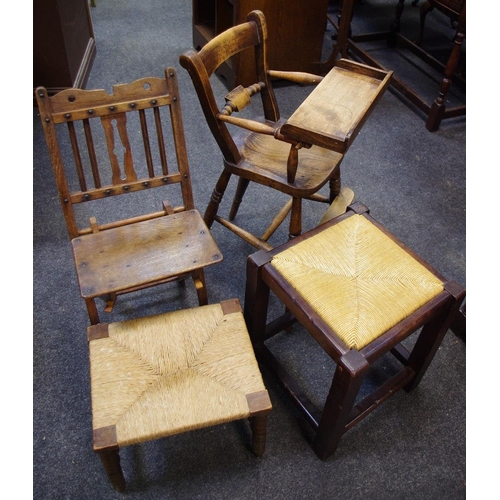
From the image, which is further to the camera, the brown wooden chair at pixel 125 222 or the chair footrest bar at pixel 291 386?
the chair footrest bar at pixel 291 386

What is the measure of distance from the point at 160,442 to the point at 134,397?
398 millimetres

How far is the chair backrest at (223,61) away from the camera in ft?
5.04

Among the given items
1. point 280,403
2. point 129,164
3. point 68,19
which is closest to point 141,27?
point 68,19

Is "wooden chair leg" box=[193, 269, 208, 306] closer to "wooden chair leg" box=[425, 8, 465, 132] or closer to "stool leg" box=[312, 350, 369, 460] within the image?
"stool leg" box=[312, 350, 369, 460]

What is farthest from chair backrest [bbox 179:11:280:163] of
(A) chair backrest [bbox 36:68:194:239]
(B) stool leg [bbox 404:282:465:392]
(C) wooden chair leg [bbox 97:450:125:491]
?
(C) wooden chair leg [bbox 97:450:125:491]

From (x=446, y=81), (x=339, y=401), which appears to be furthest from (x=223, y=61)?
(x=446, y=81)

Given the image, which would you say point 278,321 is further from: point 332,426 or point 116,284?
point 116,284

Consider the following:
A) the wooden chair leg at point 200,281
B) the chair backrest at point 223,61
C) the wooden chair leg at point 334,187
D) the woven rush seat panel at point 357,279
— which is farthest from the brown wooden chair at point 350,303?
the chair backrest at point 223,61

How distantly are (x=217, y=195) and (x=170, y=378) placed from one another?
34.1 inches

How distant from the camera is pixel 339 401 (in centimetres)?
130

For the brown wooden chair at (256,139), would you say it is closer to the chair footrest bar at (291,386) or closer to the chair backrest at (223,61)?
the chair backrest at (223,61)

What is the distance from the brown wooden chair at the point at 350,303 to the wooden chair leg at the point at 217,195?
511 mm

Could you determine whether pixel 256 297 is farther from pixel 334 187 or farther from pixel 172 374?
pixel 334 187

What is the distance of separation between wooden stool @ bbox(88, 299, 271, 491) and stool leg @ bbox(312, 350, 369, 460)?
18 centimetres
